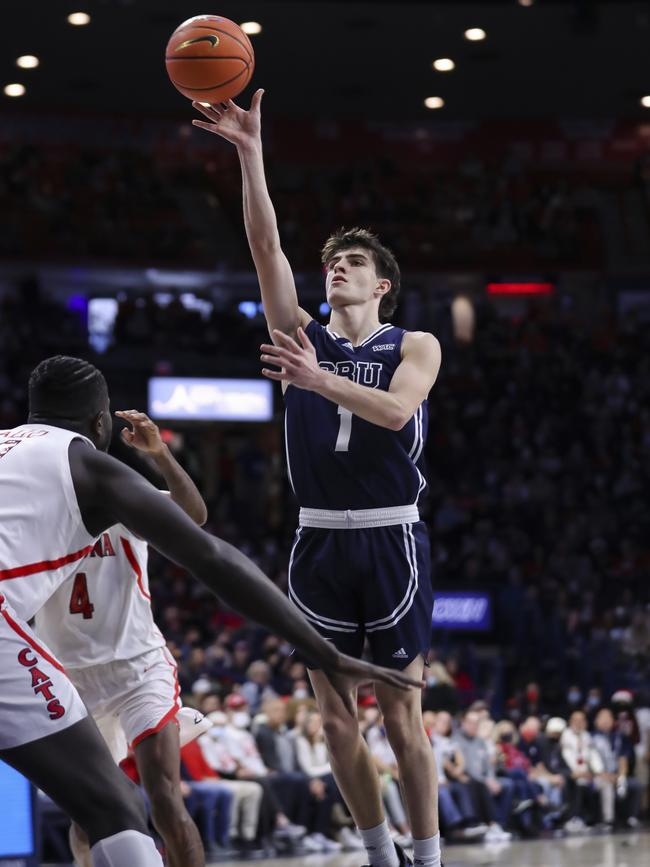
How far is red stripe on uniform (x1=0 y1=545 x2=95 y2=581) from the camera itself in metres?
3.85

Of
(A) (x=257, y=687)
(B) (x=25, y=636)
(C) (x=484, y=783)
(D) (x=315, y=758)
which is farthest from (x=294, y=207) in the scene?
(B) (x=25, y=636)

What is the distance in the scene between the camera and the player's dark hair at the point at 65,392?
4164 millimetres

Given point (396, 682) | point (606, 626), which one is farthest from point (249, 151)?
point (606, 626)

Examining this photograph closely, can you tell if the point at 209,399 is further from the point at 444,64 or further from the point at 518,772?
the point at 518,772

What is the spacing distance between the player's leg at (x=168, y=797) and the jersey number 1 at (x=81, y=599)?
61 centimetres

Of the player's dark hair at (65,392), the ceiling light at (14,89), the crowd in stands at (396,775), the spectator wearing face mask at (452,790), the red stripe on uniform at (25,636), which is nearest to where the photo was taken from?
the red stripe on uniform at (25,636)

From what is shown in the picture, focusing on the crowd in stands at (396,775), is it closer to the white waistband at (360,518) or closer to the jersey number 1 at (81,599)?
the jersey number 1 at (81,599)

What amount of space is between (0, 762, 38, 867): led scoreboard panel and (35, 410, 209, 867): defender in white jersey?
259 centimetres

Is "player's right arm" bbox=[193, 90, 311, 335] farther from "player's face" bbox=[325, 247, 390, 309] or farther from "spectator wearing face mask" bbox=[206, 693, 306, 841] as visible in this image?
"spectator wearing face mask" bbox=[206, 693, 306, 841]

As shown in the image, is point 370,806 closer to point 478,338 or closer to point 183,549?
point 183,549

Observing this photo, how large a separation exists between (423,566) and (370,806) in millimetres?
1015

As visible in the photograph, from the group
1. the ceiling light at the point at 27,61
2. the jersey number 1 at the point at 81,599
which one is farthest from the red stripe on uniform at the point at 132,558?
the ceiling light at the point at 27,61

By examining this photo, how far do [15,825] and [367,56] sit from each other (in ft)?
64.3

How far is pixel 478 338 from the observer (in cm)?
2798
